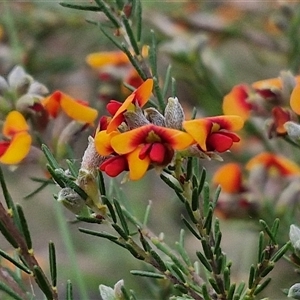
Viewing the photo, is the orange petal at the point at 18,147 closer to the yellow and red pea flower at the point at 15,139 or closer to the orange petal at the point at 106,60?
the yellow and red pea flower at the point at 15,139

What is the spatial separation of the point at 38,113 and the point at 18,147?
8 centimetres

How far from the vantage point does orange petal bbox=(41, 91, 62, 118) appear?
2.40ft

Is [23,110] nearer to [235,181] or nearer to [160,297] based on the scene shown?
[160,297]

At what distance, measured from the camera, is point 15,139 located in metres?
0.67

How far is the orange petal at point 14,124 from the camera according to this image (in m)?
0.68

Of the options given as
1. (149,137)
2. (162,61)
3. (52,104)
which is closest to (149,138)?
(149,137)

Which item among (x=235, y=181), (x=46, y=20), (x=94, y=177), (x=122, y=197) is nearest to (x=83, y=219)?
(x=94, y=177)

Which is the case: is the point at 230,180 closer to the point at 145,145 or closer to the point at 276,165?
the point at 276,165

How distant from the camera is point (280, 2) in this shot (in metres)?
1.21

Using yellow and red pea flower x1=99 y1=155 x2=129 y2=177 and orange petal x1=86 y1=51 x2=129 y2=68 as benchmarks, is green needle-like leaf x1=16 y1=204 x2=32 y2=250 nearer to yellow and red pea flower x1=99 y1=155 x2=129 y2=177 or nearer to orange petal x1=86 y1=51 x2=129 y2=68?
yellow and red pea flower x1=99 y1=155 x2=129 y2=177

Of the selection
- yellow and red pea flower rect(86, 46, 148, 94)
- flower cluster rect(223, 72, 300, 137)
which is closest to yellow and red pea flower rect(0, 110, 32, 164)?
flower cluster rect(223, 72, 300, 137)

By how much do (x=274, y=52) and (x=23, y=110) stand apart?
97 cm

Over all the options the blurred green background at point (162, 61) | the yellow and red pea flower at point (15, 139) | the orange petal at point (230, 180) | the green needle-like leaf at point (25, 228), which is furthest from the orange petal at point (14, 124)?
the blurred green background at point (162, 61)

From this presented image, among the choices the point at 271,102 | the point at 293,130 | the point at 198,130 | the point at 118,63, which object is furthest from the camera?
the point at 118,63
